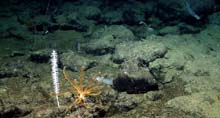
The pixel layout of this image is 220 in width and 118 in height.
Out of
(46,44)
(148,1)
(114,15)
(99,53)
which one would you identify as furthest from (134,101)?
(148,1)

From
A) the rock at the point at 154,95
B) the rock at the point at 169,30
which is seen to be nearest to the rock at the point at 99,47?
the rock at the point at 169,30

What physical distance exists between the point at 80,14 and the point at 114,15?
81 cm

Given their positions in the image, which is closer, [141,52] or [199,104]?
[199,104]

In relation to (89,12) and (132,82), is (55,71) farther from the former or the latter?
(89,12)

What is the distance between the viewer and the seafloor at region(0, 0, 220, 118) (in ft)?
12.1

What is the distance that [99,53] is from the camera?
536 centimetres

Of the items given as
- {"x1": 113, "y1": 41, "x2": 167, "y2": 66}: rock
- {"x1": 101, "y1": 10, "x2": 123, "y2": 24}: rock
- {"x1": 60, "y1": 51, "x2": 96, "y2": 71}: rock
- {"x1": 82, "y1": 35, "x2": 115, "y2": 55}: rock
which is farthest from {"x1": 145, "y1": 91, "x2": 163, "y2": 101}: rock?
{"x1": 101, "y1": 10, "x2": 123, "y2": 24}: rock

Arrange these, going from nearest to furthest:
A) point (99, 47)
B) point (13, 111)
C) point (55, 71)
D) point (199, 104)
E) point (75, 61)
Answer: point (13, 111)
point (199, 104)
point (55, 71)
point (75, 61)
point (99, 47)

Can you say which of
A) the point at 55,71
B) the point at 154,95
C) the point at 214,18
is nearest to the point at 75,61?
the point at 55,71

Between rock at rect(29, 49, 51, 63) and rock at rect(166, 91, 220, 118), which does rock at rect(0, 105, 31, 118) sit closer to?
rock at rect(29, 49, 51, 63)

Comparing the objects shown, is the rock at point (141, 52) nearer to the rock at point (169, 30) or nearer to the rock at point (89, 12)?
the rock at point (169, 30)

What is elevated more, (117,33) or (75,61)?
(117,33)

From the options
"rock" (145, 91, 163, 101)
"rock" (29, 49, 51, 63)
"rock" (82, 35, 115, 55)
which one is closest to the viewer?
"rock" (145, 91, 163, 101)

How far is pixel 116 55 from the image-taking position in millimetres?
5141
